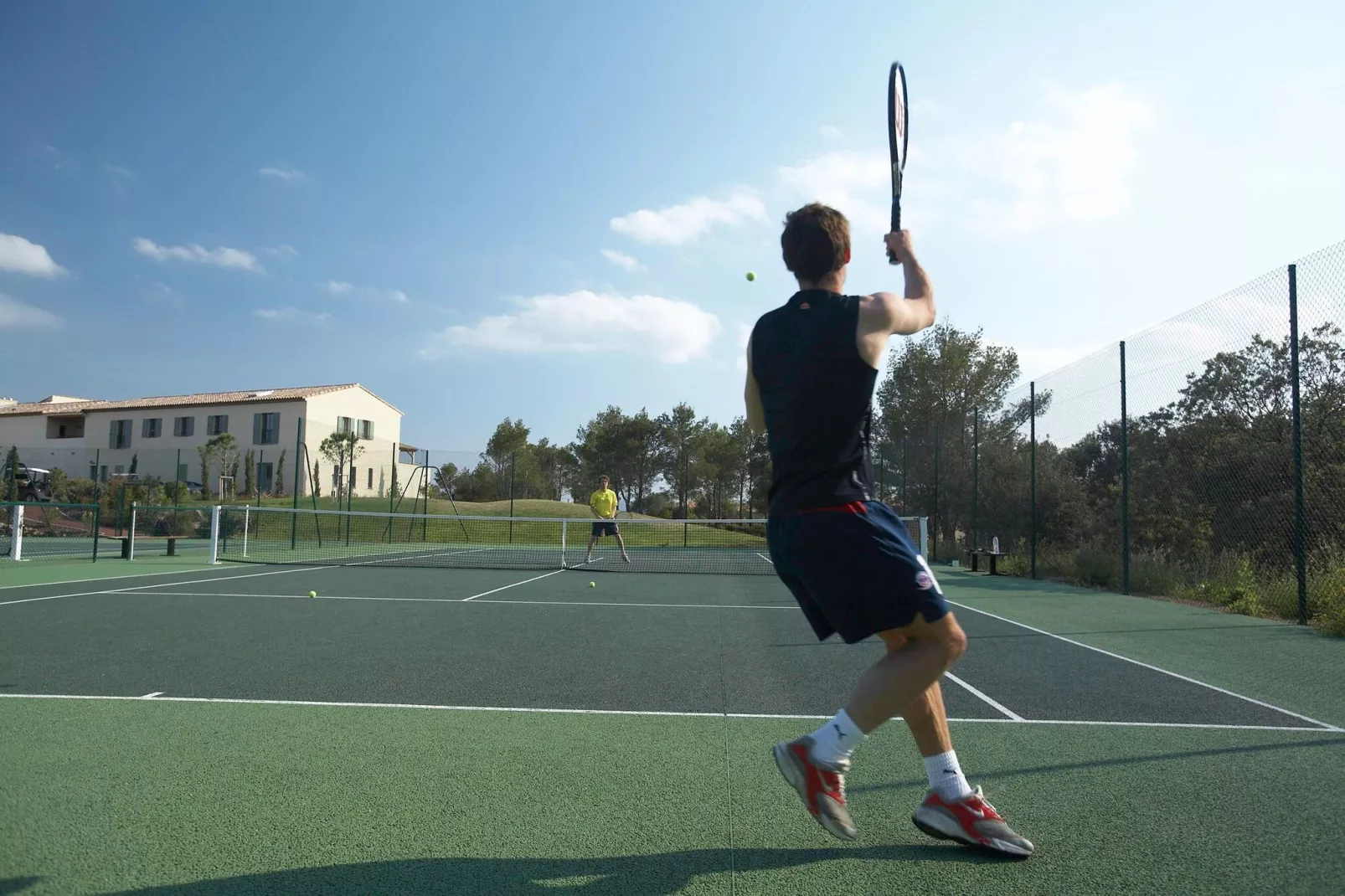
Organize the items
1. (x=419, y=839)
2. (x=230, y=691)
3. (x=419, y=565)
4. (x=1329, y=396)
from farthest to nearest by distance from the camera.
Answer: (x=419, y=565) < (x=1329, y=396) < (x=230, y=691) < (x=419, y=839)

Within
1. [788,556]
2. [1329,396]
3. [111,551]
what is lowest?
[111,551]

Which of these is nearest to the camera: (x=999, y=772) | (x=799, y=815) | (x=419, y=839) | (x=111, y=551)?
(x=419, y=839)

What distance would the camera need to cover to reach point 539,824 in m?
2.54

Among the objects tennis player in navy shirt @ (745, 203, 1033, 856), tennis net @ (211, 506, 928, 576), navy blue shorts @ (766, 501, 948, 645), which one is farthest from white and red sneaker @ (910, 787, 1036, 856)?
tennis net @ (211, 506, 928, 576)

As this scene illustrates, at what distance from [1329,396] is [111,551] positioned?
2068 centimetres

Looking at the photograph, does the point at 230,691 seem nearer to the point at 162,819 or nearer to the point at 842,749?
the point at 162,819

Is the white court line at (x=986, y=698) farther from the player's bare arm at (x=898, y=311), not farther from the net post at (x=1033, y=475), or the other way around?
the net post at (x=1033, y=475)

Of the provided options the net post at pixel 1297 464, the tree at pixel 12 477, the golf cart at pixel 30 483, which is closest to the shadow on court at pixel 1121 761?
the net post at pixel 1297 464

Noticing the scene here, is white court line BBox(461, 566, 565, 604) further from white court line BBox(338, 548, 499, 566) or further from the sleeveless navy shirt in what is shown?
the sleeveless navy shirt

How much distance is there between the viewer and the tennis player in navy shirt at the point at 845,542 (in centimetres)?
210

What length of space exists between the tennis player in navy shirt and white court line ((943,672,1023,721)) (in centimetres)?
136

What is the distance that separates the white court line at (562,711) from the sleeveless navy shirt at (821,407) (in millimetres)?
2068

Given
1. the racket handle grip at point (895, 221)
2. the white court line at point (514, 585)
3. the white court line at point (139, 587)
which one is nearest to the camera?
the racket handle grip at point (895, 221)

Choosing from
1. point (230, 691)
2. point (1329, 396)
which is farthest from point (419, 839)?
point (1329, 396)
